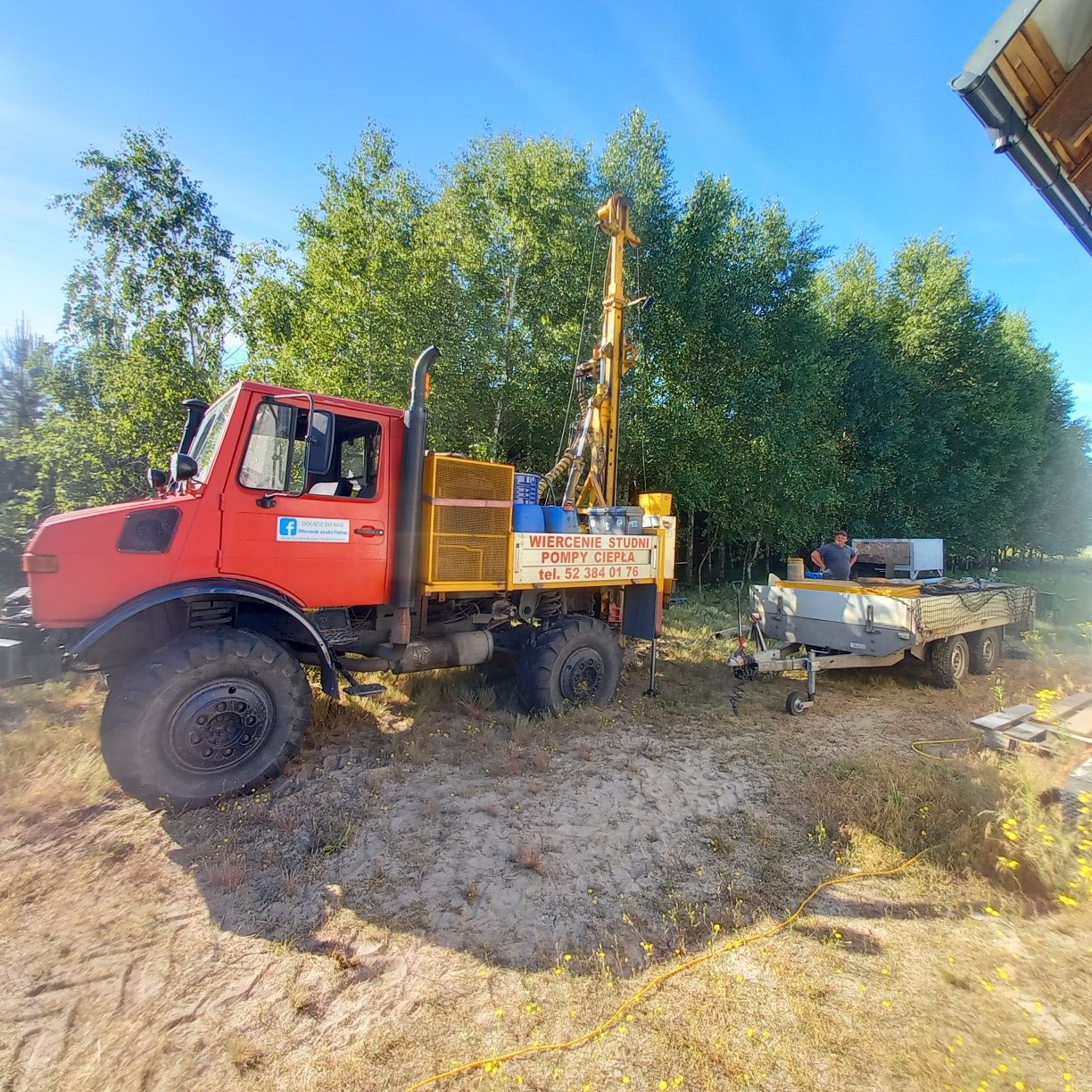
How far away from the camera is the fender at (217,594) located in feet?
11.2

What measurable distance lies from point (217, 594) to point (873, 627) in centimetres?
621

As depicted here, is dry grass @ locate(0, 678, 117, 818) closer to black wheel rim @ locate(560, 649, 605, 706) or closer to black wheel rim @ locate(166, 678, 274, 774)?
black wheel rim @ locate(166, 678, 274, 774)

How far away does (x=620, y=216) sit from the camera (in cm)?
855

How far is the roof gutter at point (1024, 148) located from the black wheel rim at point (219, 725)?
4.71 metres

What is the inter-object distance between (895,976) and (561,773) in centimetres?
240

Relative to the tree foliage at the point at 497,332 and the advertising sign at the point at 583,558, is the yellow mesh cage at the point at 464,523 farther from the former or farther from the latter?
the tree foliage at the point at 497,332

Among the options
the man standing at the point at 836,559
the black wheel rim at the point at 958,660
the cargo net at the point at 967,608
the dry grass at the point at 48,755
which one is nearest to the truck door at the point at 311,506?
the dry grass at the point at 48,755

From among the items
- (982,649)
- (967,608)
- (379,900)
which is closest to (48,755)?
(379,900)

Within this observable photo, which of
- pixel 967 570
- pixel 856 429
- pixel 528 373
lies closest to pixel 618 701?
pixel 528 373

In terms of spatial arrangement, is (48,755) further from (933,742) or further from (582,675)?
(933,742)

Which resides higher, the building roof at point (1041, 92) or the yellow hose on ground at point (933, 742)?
the building roof at point (1041, 92)

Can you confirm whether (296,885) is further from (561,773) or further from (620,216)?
(620,216)

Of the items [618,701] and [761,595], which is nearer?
[618,701]

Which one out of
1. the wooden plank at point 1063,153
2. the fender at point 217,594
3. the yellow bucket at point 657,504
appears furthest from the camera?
the yellow bucket at point 657,504
